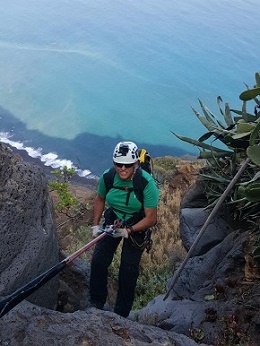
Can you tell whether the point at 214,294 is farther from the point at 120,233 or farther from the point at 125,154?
the point at 125,154

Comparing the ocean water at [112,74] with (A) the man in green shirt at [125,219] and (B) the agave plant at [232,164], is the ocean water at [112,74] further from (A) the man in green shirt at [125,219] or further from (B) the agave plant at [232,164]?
(A) the man in green shirt at [125,219]

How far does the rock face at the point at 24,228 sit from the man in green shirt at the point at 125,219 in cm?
55

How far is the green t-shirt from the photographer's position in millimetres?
4707

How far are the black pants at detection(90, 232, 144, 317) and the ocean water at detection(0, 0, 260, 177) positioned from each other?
21.2 meters

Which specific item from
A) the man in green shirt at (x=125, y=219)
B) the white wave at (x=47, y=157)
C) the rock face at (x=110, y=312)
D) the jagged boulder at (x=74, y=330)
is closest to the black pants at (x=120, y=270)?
the man in green shirt at (x=125, y=219)

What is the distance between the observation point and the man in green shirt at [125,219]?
4.69 meters

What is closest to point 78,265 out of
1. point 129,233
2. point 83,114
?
point 129,233

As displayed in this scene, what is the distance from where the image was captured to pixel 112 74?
37031mm

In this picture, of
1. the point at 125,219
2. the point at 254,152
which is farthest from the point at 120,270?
the point at 254,152

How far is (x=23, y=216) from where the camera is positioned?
4.28 m

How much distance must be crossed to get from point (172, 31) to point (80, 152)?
1942 centimetres

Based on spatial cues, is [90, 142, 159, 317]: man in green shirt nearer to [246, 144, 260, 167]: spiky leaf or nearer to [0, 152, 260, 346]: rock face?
[0, 152, 260, 346]: rock face

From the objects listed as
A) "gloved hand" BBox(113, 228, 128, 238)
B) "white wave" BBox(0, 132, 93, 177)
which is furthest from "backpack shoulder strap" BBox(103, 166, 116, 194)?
"white wave" BBox(0, 132, 93, 177)

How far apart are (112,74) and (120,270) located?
33.0 metres
